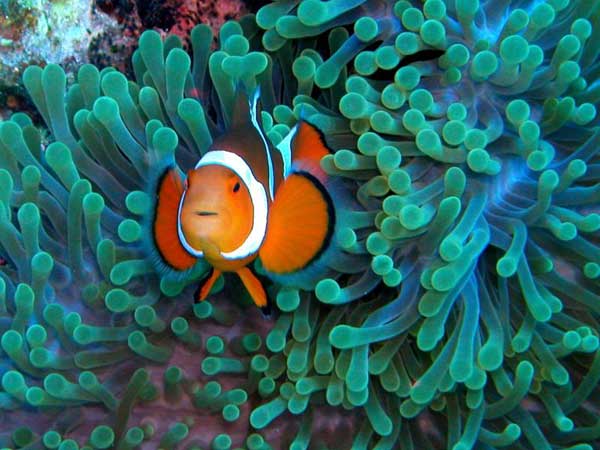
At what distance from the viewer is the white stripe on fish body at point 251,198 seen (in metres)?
1.14

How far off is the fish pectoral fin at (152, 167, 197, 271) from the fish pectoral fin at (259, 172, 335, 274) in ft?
0.52

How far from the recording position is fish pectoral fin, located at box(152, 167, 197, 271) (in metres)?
1.29

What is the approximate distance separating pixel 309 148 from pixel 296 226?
25 centimetres

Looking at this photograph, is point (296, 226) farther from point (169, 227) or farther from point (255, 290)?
point (169, 227)

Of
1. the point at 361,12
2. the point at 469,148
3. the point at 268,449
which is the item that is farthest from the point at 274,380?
the point at 361,12

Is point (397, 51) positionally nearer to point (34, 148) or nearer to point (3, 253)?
point (34, 148)

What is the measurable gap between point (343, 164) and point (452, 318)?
1.38 feet

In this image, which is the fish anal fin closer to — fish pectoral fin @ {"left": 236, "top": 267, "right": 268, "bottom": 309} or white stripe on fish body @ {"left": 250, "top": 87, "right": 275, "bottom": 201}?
white stripe on fish body @ {"left": 250, "top": 87, "right": 275, "bottom": 201}

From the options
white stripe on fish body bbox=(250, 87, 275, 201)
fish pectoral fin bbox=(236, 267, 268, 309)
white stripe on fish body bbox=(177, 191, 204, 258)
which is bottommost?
fish pectoral fin bbox=(236, 267, 268, 309)

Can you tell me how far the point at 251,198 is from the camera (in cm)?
116

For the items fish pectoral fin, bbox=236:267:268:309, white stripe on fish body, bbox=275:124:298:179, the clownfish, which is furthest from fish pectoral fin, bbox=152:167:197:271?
white stripe on fish body, bbox=275:124:298:179

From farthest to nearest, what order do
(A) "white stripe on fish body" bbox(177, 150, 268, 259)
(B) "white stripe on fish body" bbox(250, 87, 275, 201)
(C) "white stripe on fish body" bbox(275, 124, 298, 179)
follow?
(C) "white stripe on fish body" bbox(275, 124, 298, 179) < (B) "white stripe on fish body" bbox(250, 87, 275, 201) < (A) "white stripe on fish body" bbox(177, 150, 268, 259)

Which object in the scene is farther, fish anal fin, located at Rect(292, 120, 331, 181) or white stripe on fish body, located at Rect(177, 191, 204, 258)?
fish anal fin, located at Rect(292, 120, 331, 181)

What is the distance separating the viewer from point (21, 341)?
138cm
